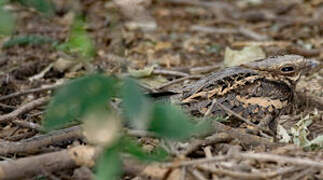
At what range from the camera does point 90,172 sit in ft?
7.85

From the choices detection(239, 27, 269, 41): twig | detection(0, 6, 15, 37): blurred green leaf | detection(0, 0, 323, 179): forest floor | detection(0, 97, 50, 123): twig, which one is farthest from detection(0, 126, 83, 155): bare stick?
detection(239, 27, 269, 41): twig

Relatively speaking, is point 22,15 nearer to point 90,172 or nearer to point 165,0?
point 165,0

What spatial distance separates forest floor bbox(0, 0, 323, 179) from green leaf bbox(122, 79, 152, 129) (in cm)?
56

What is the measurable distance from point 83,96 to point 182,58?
319 centimetres

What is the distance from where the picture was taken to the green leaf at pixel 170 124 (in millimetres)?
1757

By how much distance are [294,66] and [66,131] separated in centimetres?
125

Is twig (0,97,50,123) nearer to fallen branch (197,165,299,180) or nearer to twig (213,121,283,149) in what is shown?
twig (213,121,283,149)

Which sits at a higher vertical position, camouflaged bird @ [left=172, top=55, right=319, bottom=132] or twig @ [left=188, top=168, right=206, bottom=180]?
camouflaged bird @ [left=172, top=55, right=319, bottom=132]

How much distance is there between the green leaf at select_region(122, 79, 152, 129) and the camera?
5.58 feet

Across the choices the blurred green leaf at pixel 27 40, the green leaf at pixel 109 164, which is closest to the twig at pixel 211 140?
the green leaf at pixel 109 164

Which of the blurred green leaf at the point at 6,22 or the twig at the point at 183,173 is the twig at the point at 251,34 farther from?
the blurred green leaf at the point at 6,22

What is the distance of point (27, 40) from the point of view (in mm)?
4996

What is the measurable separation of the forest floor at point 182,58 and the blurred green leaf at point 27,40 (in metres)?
0.05

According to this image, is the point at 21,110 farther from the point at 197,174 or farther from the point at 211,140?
the point at 197,174
